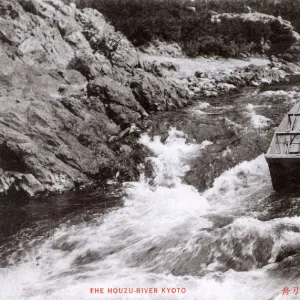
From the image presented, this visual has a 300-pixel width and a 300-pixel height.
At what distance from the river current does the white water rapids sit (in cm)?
2

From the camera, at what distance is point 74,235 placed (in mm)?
9258

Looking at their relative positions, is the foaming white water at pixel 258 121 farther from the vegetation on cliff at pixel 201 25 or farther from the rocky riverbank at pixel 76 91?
the vegetation on cliff at pixel 201 25

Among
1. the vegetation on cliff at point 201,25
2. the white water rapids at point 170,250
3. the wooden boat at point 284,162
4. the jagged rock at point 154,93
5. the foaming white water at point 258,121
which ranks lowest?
the white water rapids at point 170,250

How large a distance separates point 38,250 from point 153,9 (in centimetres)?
2401

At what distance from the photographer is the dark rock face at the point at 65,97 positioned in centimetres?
1163

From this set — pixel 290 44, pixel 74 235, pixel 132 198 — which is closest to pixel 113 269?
pixel 74 235

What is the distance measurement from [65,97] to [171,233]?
345 inches

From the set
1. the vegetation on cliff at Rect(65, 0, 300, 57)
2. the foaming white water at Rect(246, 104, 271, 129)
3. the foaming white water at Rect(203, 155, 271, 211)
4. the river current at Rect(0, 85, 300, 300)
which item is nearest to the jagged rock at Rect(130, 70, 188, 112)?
the foaming white water at Rect(246, 104, 271, 129)

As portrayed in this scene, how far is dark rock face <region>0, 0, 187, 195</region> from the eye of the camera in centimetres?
1163

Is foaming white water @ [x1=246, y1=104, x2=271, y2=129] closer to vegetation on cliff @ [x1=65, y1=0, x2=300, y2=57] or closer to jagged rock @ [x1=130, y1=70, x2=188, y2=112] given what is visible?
jagged rock @ [x1=130, y1=70, x2=188, y2=112]

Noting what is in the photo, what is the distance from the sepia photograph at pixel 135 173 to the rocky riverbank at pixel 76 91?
57 millimetres

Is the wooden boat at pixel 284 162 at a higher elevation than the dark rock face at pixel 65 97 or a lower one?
lower

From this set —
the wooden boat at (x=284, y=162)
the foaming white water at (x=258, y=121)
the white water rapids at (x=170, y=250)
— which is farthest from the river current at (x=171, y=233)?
the foaming white water at (x=258, y=121)

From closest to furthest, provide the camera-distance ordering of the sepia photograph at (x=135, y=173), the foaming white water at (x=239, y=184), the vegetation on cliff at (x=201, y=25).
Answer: the sepia photograph at (x=135, y=173)
the foaming white water at (x=239, y=184)
the vegetation on cliff at (x=201, y=25)
